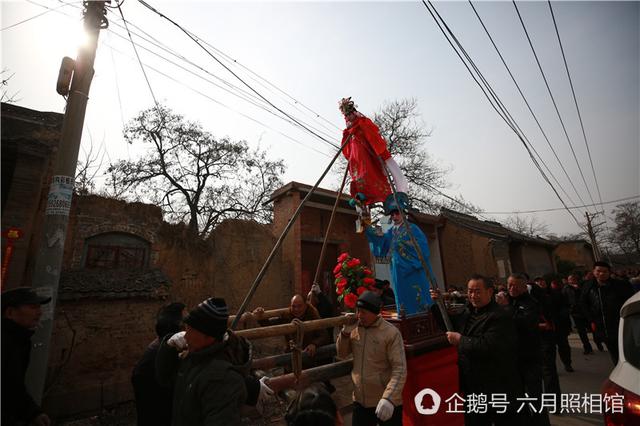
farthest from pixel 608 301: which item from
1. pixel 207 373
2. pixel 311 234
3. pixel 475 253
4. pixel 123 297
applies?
pixel 475 253

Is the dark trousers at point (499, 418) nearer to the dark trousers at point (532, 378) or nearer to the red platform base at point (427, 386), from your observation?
the red platform base at point (427, 386)

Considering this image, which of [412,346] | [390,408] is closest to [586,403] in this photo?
[412,346]

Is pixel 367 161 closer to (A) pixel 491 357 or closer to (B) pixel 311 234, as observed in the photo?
(A) pixel 491 357

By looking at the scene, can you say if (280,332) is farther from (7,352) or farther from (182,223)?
(182,223)

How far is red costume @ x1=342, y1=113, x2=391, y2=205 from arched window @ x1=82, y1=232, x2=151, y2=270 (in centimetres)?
526

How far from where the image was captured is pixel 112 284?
6.02 meters

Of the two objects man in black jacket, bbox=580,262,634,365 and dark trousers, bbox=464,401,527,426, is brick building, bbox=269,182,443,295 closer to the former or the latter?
man in black jacket, bbox=580,262,634,365

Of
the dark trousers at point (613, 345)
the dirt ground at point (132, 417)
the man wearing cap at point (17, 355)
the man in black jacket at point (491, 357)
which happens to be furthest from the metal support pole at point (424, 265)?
the dark trousers at point (613, 345)

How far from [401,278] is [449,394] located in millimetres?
1522

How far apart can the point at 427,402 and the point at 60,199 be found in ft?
15.7

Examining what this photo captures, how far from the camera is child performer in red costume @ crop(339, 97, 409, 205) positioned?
189 inches

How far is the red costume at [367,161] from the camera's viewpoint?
15.8 ft

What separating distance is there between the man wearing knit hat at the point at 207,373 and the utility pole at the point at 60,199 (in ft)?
5.94

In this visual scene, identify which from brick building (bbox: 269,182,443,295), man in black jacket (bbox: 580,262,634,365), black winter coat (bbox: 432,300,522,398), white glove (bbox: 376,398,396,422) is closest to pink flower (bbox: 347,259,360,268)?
black winter coat (bbox: 432,300,522,398)
